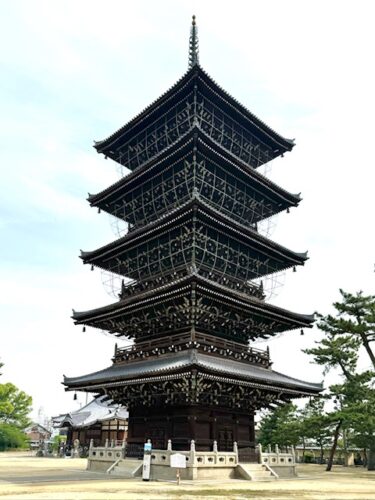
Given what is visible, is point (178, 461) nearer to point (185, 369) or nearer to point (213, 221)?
point (185, 369)

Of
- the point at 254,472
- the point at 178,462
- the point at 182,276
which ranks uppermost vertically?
the point at 182,276

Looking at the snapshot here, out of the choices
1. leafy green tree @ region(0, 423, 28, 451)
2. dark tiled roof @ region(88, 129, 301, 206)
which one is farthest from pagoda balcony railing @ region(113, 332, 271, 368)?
leafy green tree @ region(0, 423, 28, 451)

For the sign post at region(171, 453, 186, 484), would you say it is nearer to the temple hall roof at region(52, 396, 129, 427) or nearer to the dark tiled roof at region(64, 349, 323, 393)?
the dark tiled roof at region(64, 349, 323, 393)

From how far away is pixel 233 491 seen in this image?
18891 mm

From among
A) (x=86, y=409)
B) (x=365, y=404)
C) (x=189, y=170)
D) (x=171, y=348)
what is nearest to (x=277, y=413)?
(x=365, y=404)

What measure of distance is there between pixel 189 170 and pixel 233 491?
2025 centimetres

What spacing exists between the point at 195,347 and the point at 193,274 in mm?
4475

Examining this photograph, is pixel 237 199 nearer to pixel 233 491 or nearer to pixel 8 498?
pixel 233 491

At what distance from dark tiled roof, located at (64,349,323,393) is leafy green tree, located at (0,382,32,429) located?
56426 millimetres

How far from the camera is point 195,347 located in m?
26.9

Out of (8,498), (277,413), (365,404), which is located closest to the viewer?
(8,498)

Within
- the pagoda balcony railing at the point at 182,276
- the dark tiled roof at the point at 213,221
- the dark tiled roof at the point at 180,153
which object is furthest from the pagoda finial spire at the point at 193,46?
the pagoda balcony railing at the point at 182,276

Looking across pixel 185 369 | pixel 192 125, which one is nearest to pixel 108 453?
pixel 185 369

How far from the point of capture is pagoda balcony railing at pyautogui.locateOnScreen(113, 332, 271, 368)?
27516mm
